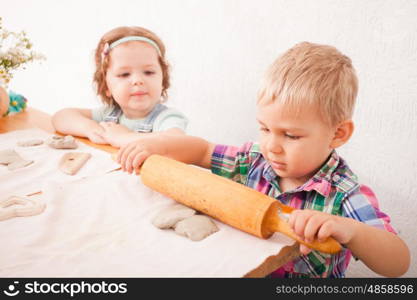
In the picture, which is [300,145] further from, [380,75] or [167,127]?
[167,127]

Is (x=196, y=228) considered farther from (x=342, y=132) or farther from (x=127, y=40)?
(x=127, y=40)

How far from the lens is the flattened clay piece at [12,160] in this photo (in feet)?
3.15

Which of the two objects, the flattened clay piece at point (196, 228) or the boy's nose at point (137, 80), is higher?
the boy's nose at point (137, 80)

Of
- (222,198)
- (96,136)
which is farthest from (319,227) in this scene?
(96,136)

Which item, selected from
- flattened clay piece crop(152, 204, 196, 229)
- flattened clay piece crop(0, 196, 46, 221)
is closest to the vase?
flattened clay piece crop(0, 196, 46, 221)

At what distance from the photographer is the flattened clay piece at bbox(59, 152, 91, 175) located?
0.95 meters

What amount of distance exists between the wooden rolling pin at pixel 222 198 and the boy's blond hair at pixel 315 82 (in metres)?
0.20

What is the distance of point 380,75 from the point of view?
1.06 metres

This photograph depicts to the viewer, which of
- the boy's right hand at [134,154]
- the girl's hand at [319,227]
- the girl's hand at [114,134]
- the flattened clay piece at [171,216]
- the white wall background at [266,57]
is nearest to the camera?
the girl's hand at [319,227]

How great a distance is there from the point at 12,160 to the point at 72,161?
158 millimetres

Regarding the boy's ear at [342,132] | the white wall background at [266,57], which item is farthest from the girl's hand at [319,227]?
the white wall background at [266,57]

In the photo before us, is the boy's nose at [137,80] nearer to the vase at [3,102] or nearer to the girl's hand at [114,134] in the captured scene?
the girl's hand at [114,134]

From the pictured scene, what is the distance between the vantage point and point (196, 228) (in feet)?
2.25

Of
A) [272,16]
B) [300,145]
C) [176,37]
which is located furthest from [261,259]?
[176,37]
